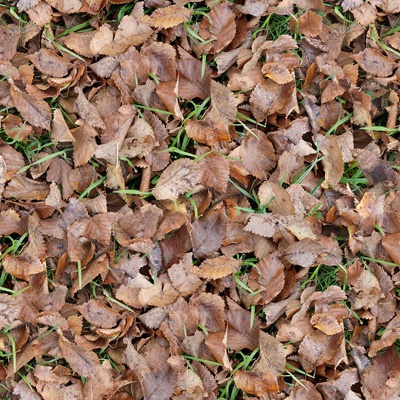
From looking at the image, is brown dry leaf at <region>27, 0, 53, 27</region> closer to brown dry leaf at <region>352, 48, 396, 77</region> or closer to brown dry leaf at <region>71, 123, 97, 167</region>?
brown dry leaf at <region>71, 123, 97, 167</region>

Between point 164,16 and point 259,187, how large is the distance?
Result: 0.66 m

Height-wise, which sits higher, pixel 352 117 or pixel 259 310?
pixel 352 117

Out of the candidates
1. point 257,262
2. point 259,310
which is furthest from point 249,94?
point 259,310

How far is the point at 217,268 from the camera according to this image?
6.31ft

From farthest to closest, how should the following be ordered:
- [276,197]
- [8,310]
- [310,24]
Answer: [310,24], [276,197], [8,310]

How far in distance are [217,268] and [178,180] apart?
1.04ft

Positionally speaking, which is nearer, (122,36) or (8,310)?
(8,310)

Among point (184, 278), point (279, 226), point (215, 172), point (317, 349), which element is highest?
point (215, 172)

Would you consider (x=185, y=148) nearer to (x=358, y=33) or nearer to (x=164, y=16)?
(x=164, y=16)

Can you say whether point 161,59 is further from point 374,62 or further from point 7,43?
point 374,62

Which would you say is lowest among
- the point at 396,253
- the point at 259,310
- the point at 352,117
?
the point at 259,310

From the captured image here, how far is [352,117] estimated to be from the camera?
83.7 inches


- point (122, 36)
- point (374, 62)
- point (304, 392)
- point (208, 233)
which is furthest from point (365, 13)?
point (304, 392)

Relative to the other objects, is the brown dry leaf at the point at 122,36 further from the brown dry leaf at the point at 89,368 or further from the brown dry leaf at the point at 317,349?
the brown dry leaf at the point at 317,349
